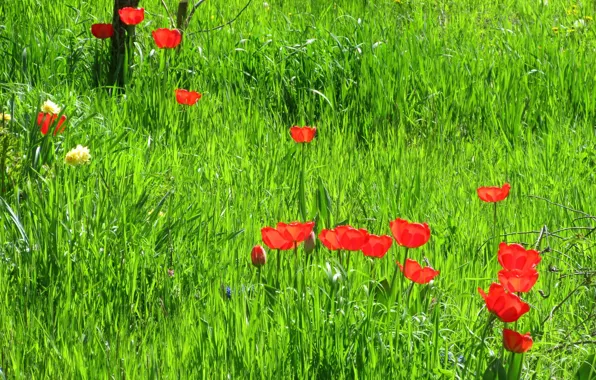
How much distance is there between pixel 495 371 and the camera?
1778 millimetres

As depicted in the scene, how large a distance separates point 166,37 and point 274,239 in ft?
6.26

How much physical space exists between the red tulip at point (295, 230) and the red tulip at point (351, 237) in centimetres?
7

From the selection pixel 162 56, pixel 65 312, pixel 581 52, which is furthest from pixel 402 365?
pixel 581 52

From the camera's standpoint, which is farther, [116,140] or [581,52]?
[581,52]

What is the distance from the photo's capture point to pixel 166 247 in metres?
2.44

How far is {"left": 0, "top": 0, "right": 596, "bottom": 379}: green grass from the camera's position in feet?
6.36

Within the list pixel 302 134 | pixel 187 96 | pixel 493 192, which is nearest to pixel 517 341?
pixel 493 192

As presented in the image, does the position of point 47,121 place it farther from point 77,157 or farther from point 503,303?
point 503,303

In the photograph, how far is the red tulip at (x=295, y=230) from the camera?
6.45 feet

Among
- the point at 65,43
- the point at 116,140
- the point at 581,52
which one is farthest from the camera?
the point at 581,52

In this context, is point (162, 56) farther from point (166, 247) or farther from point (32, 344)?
point (32, 344)

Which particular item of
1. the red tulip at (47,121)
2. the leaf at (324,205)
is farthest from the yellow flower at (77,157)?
the leaf at (324,205)

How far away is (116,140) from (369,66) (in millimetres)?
1582

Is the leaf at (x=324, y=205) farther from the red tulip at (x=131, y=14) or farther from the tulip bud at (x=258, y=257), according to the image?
the red tulip at (x=131, y=14)
